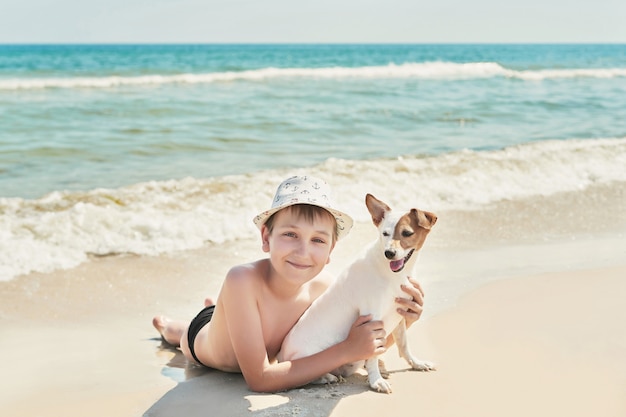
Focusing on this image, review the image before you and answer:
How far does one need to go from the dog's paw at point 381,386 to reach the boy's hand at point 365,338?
0.15 metres

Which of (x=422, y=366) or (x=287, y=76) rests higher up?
(x=287, y=76)

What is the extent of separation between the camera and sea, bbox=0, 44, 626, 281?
20.7ft

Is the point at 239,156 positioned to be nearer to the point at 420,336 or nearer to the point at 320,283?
the point at 420,336

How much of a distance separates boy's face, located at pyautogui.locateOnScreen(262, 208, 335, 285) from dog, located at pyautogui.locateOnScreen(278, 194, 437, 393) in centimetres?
15

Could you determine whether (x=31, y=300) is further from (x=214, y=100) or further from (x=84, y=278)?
(x=214, y=100)

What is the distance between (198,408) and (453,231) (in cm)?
388

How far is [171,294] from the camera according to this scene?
505 cm

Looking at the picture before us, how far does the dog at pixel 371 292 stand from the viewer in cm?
296

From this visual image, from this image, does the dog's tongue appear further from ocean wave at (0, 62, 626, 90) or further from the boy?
ocean wave at (0, 62, 626, 90)

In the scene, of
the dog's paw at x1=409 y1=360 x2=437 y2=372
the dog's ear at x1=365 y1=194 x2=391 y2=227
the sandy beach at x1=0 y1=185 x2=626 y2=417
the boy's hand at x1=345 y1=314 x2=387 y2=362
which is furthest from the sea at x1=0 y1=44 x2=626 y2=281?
the dog's ear at x1=365 y1=194 x2=391 y2=227

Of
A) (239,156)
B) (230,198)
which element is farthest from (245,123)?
(230,198)

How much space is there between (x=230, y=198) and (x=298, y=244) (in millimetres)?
4222

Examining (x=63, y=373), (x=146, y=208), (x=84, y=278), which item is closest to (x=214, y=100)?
(x=146, y=208)

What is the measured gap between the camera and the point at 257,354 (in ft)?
10.4
